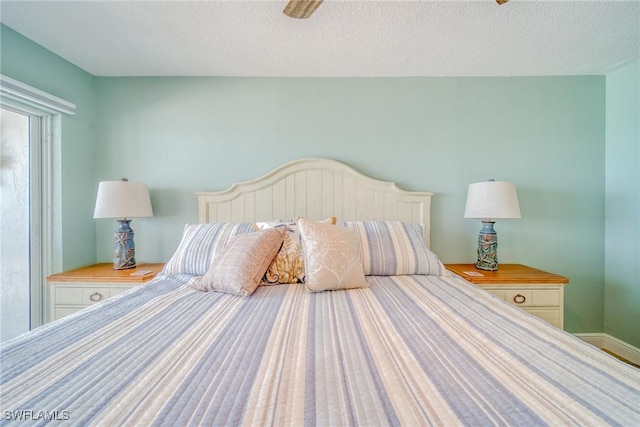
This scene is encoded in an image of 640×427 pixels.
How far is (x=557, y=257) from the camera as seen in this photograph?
220cm

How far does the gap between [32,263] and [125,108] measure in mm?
1370

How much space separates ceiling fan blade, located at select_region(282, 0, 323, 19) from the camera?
1.15 meters

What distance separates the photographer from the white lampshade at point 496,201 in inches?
70.9

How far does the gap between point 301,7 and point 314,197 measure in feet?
4.08

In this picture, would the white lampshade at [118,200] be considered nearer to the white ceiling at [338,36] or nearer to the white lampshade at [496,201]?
the white ceiling at [338,36]

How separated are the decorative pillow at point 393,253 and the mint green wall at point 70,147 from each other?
7.24ft

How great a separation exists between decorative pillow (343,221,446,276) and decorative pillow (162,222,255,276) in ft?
2.46

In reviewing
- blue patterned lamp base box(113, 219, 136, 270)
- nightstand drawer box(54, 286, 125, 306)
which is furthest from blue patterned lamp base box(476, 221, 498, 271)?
blue patterned lamp base box(113, 219, 136, 270)

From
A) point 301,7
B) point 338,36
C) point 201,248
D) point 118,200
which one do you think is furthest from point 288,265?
point 338,36

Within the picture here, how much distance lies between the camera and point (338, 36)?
1666mm

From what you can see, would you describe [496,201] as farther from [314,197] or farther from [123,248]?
[123,248]

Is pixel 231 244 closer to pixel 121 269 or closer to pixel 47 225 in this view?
pixel 121 269

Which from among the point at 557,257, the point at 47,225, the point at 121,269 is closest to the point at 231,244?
the point at 121,269

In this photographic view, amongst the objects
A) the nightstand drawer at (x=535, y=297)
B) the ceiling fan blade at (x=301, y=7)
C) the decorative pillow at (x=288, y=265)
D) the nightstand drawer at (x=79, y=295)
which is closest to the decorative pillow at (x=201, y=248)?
the decorative pillow at (x=288, y=265)
